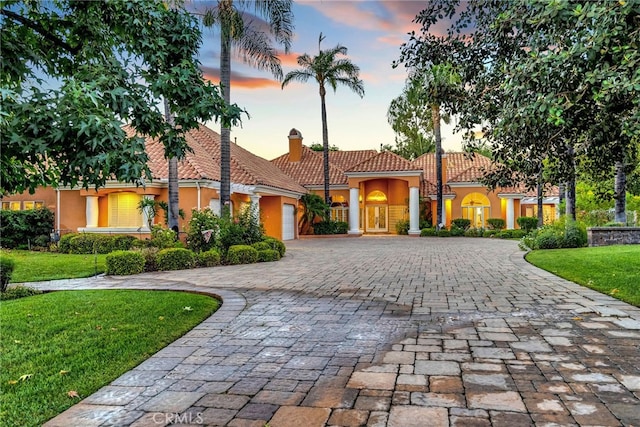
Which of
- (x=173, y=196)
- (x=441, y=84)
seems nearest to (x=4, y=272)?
(x=173, y=196)

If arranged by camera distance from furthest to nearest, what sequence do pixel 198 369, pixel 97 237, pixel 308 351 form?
pixel 97 237, pixel 308 351, pixel 198 369

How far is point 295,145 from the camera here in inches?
1437

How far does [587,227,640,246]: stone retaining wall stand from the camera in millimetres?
16359

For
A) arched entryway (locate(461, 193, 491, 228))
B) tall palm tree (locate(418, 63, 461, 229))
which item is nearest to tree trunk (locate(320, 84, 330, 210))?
arched entryway (locate(461, 193, 491, 228))

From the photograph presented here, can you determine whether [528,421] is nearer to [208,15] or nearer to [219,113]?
[219,113]

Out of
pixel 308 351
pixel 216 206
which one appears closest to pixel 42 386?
pixel 308 351

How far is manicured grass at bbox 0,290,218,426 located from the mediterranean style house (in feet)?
34.5

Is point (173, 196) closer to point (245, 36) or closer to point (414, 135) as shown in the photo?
point (245, 36)

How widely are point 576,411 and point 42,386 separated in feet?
13.4

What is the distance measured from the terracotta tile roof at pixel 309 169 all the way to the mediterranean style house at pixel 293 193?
8 cm

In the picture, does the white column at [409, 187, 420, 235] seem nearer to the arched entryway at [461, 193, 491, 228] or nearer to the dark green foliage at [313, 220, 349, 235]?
the arched entryway at [461, 193, 491, 228]

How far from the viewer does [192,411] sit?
128 inches

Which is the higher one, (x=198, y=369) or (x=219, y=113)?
(x=219, y=113)

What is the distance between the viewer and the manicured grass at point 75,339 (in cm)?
354
